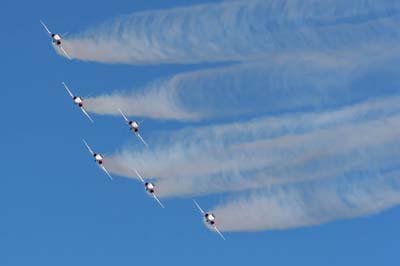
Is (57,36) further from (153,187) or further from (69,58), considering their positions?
(153,187)

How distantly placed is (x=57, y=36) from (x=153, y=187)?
46.7 ft

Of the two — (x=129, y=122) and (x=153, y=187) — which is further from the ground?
(x=129, y=122)

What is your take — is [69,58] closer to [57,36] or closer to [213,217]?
[57,36]

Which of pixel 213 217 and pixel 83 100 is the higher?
pixel 83 100

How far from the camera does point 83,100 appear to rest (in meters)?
66.4

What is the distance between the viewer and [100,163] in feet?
217

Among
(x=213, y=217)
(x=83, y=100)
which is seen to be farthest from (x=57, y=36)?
(x=213, y=217)

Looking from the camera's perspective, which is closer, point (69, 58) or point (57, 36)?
point (69, 58)

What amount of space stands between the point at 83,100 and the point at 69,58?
5654 millimetres

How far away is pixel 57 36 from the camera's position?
6625 cm

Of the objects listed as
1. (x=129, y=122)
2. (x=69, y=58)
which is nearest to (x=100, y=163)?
(x=129, y=122)

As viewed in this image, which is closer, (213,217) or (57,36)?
(213,217)

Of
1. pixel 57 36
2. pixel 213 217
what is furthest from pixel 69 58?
pixel 213 217

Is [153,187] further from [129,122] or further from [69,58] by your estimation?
[69,58]
